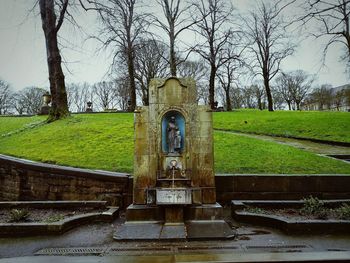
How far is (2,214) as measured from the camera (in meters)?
8.11

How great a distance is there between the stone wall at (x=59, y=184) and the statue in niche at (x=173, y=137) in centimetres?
222

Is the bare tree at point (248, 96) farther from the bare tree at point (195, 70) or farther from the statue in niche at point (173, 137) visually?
the statue in niche at point (173, 137)

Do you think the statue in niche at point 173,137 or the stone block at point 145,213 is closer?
the stone block at point 145,213

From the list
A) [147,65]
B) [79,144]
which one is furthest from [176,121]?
[147,65]

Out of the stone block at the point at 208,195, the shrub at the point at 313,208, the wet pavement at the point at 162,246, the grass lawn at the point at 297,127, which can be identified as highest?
the grass lawn at the point at 297,127

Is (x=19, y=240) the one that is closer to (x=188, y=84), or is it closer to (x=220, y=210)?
(x=220, y=210)

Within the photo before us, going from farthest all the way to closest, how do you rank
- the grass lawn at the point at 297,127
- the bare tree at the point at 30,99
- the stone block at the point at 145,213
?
the bare tree at the point at 30,99 → the grass lawn at the point at 297,127 → the stone block at the point at 145,213

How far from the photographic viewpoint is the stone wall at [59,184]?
9.25 metres

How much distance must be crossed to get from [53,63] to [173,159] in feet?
46.6

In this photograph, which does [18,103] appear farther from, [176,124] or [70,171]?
[176,124]

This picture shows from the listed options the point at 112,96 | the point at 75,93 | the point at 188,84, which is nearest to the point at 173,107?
the point at 188,84

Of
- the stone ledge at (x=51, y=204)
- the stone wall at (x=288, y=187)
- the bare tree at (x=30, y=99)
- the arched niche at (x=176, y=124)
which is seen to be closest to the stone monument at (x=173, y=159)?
the arched niche at (x=176, y=124)

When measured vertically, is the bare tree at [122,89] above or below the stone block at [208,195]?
above

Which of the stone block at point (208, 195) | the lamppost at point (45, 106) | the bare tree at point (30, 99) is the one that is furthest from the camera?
the bare tree at point (30, 99)
